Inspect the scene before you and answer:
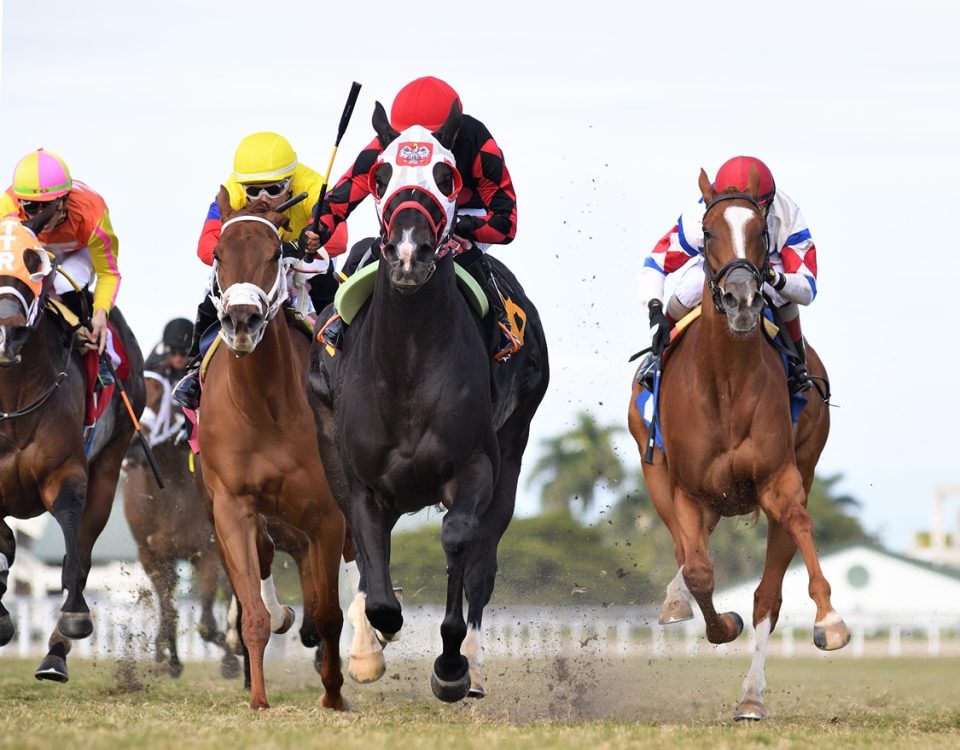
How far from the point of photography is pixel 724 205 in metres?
9.42

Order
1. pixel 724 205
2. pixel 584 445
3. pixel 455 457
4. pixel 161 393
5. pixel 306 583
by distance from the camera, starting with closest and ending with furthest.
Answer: pixel 455 457 < pixel 724 205 < pixel 306 583 < pixel 161 393 < pixel 584 445

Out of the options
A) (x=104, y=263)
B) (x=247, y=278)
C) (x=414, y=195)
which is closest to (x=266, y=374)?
(x=247, y=278)

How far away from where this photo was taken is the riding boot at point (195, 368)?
10.9m

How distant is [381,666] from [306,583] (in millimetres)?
1994

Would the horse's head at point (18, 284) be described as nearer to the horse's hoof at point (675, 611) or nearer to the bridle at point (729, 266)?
A: the bridle at point (729, 266)

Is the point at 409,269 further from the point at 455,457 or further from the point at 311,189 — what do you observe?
the point at 311,189

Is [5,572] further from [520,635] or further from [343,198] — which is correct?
[520,635]

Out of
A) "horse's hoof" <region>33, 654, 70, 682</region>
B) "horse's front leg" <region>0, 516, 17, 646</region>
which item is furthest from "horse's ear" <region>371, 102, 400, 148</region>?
"horse's hoof" <region>33, 654, 70, 682</region>

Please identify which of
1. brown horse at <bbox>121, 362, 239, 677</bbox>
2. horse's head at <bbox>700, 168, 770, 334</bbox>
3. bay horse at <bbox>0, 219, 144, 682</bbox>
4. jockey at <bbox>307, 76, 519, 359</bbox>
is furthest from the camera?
brown horse at <bbox>121, 362, 239, 677</bbox>

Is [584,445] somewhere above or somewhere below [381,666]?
above

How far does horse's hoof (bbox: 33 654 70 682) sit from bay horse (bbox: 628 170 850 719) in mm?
Answer: 3448

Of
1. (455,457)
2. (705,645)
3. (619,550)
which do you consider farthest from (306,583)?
(705,645)

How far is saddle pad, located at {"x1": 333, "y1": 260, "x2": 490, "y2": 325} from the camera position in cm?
→ 875

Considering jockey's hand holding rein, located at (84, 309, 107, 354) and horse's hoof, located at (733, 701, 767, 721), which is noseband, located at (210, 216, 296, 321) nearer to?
jockey's hand holding rein, located at (84, 309, 107, 354)
